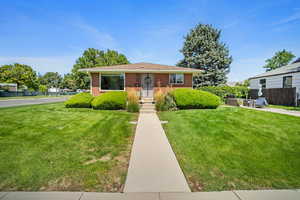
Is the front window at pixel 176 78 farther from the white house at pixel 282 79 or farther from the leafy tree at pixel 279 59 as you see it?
the leafy tree at pixel 279 59

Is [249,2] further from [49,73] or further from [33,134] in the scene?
[49,73]

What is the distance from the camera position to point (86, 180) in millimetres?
2461

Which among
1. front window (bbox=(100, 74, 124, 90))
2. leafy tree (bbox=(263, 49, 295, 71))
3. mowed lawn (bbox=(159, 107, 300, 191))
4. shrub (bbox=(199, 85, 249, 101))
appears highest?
leafy tree (bbox=(263, 49, 295, 71))

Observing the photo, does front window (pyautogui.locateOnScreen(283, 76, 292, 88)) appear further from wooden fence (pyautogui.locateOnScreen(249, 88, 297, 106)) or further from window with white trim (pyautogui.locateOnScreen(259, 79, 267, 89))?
window with white trim (pyautogui.locateOnScreen(259, 79, 267, 89))

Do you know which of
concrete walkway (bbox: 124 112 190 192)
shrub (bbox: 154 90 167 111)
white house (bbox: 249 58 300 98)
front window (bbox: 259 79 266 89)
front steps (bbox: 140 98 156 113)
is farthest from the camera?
front window (bbox: 259 79 266 89)

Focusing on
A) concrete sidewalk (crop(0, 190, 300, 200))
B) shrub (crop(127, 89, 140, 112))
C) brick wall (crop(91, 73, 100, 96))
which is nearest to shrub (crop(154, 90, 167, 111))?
shrub (crop(127, 89, 140, 112))

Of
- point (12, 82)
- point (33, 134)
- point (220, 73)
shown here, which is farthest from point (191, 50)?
point (12, 82)

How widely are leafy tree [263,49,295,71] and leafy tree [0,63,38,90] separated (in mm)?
64096

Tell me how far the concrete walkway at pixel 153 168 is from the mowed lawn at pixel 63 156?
20 centimetres

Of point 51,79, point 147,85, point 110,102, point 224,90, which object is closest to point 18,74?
point 147,85

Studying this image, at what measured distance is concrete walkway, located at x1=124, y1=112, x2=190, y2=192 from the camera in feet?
7.66

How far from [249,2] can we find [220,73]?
15074mm

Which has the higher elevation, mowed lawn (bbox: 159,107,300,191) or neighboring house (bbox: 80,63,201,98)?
neighboring house (bbox: 80,63,201,98)

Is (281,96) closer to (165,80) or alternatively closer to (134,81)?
(165,80)
